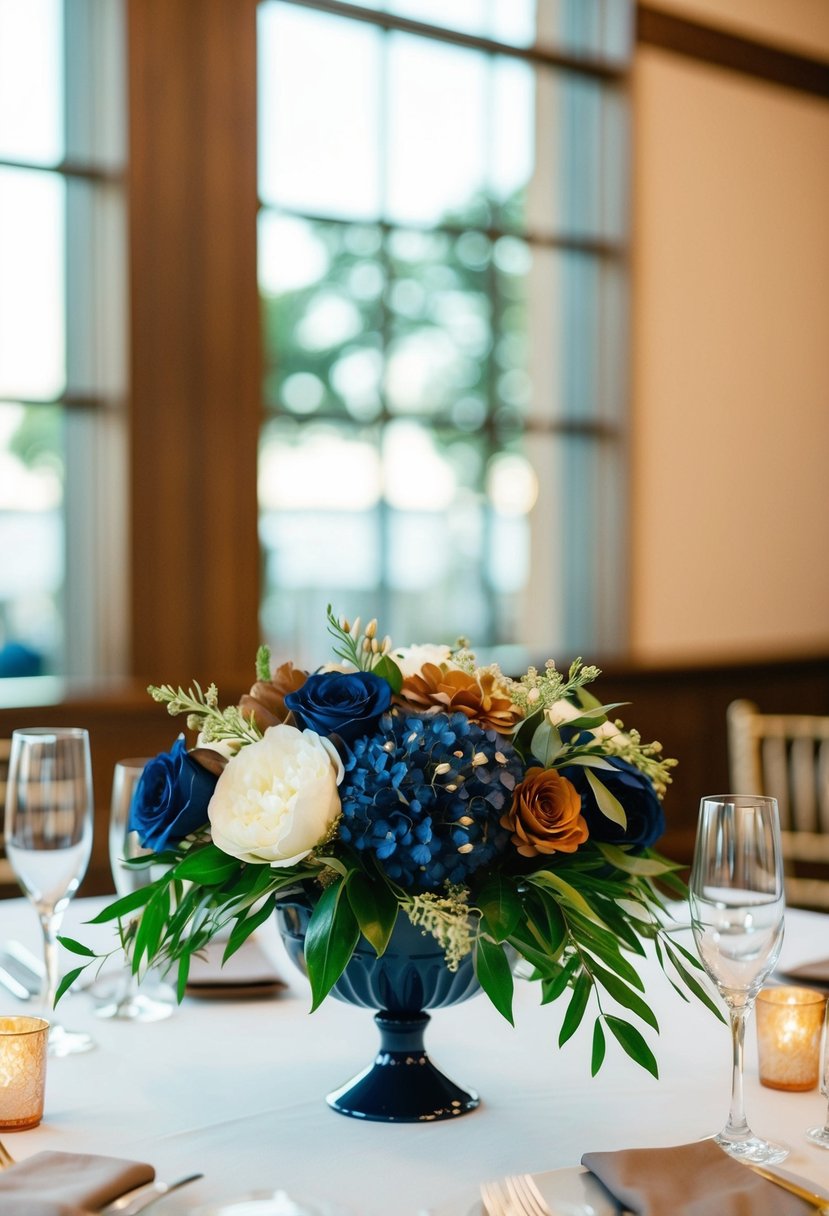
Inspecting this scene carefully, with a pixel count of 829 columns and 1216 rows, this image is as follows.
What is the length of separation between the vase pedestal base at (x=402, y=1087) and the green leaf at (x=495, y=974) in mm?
159

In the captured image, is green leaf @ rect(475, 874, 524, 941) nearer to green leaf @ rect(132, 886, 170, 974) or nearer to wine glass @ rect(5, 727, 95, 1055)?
green leaf @ rect(132, 886, 170, 974)

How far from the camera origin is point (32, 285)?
3.33 m

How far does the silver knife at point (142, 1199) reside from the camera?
846mm

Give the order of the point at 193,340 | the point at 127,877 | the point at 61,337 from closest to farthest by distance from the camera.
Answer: the point at 127,877, the point at 61,337, the point at 193,340

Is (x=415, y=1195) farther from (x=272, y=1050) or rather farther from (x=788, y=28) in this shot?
(x=788, y=28)

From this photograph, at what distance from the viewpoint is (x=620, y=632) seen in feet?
14.5

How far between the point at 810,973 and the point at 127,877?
68 centimetres

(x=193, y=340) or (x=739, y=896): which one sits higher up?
(x=193, y=340)

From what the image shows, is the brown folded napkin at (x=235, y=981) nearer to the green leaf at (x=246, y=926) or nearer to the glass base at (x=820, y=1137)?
the green leaf at (x=246, y=926)

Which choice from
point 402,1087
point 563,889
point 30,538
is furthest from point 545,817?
point 30,538

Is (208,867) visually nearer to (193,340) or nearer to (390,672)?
(390,672)

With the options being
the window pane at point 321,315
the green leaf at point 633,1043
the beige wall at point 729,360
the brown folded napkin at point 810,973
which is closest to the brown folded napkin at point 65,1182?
the green leaf at point 633,1043

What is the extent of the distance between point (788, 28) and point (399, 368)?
2071 millimetres

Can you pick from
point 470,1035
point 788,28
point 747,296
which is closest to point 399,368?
point 747,296
